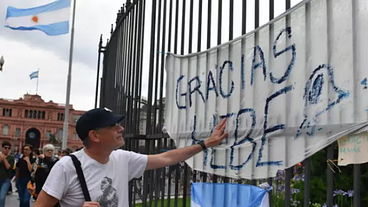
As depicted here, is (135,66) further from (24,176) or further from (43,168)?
(24,176)

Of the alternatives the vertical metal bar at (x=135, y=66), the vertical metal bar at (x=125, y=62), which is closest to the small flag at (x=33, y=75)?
the vertical metal bar at (x=125, y=62)

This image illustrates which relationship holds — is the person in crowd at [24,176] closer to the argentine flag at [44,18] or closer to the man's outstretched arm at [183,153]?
the man's outstretched arm at [183,153]

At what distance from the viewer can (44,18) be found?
13.9 meters

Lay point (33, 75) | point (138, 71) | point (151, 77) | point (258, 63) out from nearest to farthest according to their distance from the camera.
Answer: point (258, 63)
point (151, 77)
point (138, 71)
point (33, 75)

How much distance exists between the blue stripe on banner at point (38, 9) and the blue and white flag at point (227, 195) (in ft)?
39.2

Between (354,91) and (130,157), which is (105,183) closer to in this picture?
(130,157)

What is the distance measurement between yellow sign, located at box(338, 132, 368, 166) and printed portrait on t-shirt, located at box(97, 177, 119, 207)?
132cm

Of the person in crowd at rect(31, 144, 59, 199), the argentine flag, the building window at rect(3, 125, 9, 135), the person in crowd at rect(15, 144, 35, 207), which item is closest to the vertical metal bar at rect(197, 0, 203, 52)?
the person in crowd at rect(31, 144, 59, 199)

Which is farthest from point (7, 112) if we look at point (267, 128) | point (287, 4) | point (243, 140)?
point (287, 4)

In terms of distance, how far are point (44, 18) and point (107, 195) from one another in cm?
1238

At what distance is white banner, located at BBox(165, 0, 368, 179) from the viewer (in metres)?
2.18

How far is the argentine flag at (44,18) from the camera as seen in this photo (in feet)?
44.6

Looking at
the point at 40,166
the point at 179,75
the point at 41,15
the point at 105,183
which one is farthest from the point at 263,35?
the point at 41,15

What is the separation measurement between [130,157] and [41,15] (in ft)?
39.5
